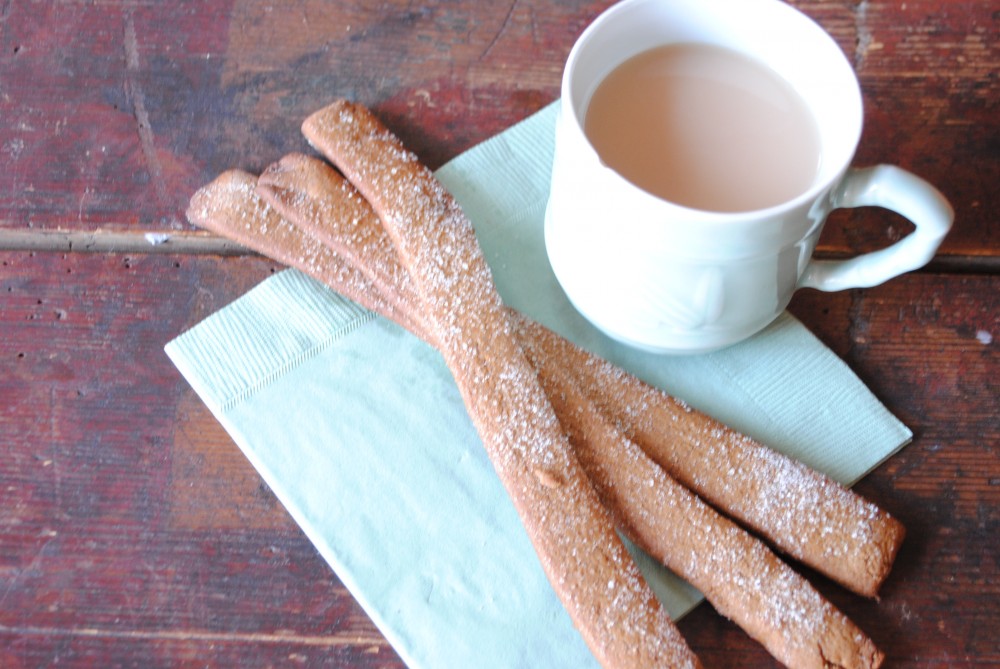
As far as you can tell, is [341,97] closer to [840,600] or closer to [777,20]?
[777,20]

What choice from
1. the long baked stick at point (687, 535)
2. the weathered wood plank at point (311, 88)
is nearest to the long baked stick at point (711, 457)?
the long baked stick at point (687, 535)

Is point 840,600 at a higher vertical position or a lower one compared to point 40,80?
lower

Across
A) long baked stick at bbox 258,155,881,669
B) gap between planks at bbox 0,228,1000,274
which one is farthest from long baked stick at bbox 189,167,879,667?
gap between planks at bbox 0,228,1000,274

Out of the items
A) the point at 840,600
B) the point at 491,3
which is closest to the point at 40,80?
the point at 491,3

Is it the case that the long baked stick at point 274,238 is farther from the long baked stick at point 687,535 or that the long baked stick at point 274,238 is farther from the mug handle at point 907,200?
the mug handle at point 907,200

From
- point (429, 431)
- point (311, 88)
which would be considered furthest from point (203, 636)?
point (311, 88)

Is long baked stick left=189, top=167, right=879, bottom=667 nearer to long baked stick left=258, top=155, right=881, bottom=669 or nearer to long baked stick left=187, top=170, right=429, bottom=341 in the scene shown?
long baked stick left=258, top=155, right=881, bottom=669

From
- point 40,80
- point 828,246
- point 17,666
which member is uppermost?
point 40,80

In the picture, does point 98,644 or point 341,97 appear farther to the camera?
point 341,97
